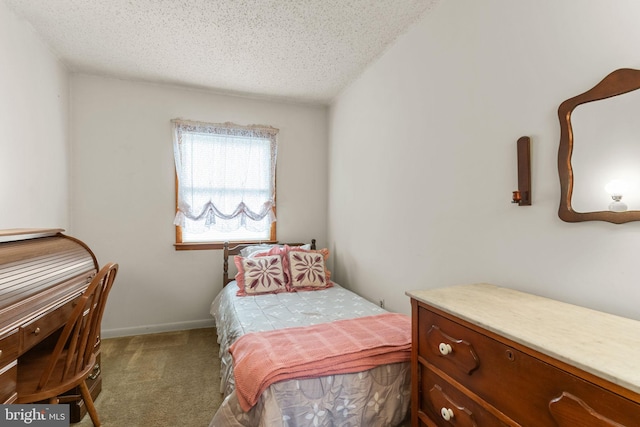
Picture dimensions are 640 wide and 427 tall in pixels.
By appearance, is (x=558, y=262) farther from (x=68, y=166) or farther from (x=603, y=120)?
(x=68, y=166)

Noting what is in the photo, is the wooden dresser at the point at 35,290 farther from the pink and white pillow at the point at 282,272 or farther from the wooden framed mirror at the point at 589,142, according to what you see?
the wooden framed mirror at the point at 589,142

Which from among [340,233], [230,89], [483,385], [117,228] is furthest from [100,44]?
[483,385]

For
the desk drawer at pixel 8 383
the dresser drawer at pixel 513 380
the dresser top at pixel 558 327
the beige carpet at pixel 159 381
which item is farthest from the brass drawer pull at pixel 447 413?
the desk drawer at pixel 8 383

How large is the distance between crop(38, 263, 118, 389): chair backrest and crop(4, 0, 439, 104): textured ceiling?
5.60 ft

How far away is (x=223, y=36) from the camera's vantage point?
2336mm

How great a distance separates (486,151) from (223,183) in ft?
8.62

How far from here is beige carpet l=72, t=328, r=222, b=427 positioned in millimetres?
1934

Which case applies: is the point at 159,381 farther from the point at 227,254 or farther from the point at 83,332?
the point at 227,254

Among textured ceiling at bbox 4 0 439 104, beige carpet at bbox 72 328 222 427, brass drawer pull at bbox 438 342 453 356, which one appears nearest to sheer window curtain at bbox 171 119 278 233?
textured ceiling at bbox 4 0 439 104

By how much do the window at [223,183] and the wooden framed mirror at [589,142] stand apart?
2.77m

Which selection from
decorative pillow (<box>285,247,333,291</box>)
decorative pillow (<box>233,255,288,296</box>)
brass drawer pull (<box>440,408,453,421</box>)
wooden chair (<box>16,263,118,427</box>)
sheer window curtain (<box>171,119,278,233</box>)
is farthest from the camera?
sheer window curtain (<box>171,119,278,233</box>)

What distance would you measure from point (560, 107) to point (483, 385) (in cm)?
111

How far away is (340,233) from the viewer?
346 centimetres

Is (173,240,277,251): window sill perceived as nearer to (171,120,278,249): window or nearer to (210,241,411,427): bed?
(171,120,278,249): window
